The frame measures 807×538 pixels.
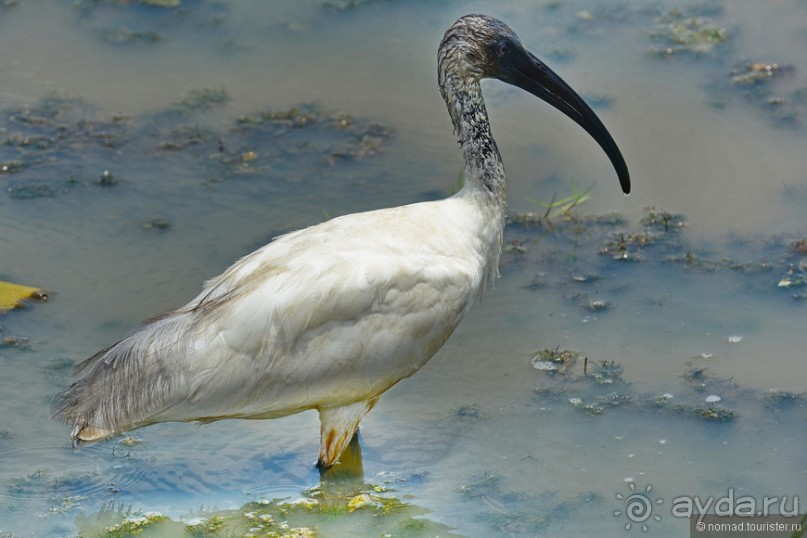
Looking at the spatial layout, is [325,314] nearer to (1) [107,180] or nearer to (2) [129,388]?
(2) [129,388]

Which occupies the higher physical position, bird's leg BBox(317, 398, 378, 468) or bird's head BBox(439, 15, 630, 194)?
bird's head BBox(439, 15, 630, 194)

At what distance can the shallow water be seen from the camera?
6.58 meters

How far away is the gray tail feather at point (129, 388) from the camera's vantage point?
20.1ft

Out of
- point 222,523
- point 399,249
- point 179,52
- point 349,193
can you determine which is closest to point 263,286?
point 399,249

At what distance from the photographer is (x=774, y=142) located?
31.6 feet

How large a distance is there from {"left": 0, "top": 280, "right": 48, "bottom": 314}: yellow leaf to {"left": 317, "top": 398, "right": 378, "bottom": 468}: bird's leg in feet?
8.03

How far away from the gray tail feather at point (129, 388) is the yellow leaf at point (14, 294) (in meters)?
1.90

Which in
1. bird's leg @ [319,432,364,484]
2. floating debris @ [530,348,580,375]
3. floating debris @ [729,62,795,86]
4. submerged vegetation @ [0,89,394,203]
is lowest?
bird's leg @ [319,432,364,484]

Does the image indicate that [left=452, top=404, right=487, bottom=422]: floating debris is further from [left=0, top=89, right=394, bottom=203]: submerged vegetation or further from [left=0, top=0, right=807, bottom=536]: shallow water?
→ [left=0, top=89, right=394, bottom=203]: submerged vegetation

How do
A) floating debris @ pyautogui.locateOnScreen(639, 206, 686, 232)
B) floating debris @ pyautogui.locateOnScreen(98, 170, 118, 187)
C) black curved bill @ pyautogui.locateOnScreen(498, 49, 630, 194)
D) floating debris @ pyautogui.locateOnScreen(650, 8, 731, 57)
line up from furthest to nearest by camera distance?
floating debris @ pyautogui.locateOnScreen(650, 8, 731, 57), floating debris @ pyautogui.locateOnScreen(98, 170, 118, 187), floating debris @ pyautogui.locateOnScreen(639, 206, 686, 232), black curved bill @ pyautogui.locateOnScreen(498, 49, 630, 194)

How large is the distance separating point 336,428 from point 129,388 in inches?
41.2

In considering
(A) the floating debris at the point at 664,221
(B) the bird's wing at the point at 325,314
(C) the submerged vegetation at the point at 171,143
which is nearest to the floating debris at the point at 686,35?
(A) the floating debris at the point at 664,221

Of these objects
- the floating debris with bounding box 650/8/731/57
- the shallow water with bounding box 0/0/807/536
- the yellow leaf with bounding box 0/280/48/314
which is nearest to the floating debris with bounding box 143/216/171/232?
the shallow water with bounding box 0/0/807/536

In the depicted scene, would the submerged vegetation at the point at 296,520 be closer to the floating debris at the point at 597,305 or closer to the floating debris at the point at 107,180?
the floating debris at the point at 597,305
